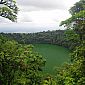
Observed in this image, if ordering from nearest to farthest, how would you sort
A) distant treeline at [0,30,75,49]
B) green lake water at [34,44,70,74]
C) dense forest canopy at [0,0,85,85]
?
1. dense forest canopy at [0,0,85,85]
2. green lake water at [34,44,70,74]
3. distant treeline at [0,30,75,49]

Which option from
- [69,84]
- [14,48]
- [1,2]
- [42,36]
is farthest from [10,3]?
[42,36]

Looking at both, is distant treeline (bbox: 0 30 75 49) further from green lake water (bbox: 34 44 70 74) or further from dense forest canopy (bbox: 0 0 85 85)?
dense forest canopy (bbox: 0 0 85 85)

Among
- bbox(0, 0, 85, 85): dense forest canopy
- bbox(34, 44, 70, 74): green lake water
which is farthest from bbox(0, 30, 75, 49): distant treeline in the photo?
bbox(0, 0, 85, 85): dense forest canopy

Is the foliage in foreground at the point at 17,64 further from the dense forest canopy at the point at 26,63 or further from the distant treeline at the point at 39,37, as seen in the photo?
the distant treeline at the point at 39,37

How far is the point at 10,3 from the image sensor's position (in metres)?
17.3

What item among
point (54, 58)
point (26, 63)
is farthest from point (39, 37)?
point (26, 63)

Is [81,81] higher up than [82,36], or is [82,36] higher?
[82,36]

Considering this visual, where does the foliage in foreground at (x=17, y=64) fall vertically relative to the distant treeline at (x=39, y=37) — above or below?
above

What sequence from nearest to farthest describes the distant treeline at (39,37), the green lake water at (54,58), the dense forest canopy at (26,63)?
1. the dense forest canopy at (26,63)
2. the green lake water at (54,58)
3. the distant treeline at (39,37)

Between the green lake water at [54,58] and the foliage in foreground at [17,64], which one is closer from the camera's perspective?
the foliage in foreground at [17,64]

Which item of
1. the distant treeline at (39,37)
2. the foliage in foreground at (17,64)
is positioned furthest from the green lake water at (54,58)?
the foliage in foreground at (17,64)

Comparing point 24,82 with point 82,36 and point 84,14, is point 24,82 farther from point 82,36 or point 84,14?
point 84,14

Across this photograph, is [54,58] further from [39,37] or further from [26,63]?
[39,37]

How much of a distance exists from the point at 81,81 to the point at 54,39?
105523 millimetres
